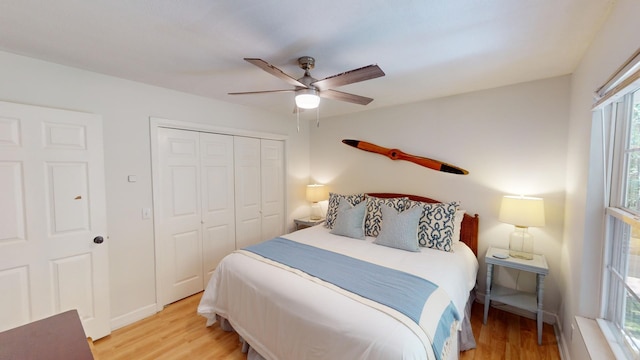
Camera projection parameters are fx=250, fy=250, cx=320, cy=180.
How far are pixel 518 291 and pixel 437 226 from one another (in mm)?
1016

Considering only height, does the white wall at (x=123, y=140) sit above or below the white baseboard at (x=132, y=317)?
above

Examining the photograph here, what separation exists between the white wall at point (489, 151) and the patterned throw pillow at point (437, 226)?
1.51ft

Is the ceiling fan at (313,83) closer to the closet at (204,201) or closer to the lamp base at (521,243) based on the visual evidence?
the closet at (204,201)

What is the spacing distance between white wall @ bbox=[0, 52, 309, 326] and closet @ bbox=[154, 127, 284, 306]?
128 millimetres

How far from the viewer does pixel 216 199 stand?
3096 millimetres

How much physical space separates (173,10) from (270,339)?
6.70ft

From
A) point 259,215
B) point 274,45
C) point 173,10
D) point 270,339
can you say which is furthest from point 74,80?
point 270,339

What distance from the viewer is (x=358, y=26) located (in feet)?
4.69

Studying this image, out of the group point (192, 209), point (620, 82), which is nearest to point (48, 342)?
point (192, 209)

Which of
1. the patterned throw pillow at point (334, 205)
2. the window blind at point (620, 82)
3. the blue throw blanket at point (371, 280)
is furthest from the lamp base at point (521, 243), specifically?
the patterned throw pillow at point (334, 205)

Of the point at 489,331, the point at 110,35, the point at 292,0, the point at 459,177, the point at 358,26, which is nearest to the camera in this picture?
the point at 292,0

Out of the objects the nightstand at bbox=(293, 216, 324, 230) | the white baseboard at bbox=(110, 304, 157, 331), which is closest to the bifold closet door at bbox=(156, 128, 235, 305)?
the white baseboard at bbox=(110, 304, 157, 331)

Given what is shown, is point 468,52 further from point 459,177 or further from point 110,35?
point 110,35

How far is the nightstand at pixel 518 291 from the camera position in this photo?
207cm
